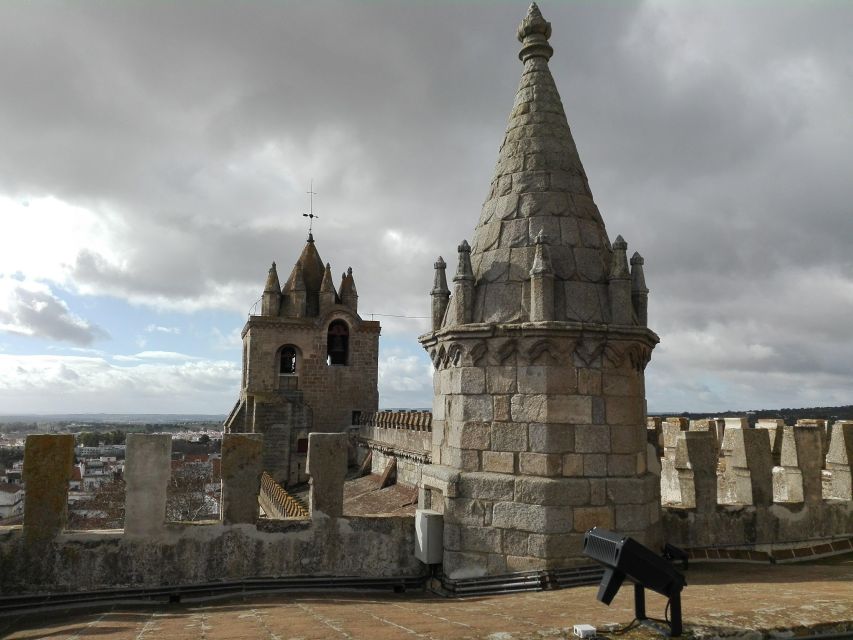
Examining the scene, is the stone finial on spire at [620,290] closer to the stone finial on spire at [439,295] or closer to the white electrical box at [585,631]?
the stone finial on spire at [439,295]

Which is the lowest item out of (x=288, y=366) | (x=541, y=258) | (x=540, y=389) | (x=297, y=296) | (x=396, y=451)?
(x=396, y=451)

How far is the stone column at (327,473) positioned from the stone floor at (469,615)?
2.73ft

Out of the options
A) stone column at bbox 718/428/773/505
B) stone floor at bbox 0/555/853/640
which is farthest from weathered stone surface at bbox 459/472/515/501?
stone column at bbox 718/428/773/505

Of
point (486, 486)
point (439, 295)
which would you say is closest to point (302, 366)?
point (439, 295)

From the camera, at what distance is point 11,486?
171ft

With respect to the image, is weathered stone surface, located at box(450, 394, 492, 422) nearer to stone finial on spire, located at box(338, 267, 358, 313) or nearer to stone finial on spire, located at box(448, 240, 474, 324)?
stone finial on spire, located at box(448, 240, 474, 324)

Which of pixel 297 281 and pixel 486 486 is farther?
pixel 297 281

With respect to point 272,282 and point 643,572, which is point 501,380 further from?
point 272,282

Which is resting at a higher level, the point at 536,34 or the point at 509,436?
the point at 536,34

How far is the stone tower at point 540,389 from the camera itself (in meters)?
5.98

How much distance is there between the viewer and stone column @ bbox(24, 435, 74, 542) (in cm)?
583

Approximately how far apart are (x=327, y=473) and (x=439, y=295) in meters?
2.39

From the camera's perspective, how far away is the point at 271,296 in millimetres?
30609

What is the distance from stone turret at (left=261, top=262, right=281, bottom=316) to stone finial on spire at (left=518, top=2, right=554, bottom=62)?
24.5 meters
